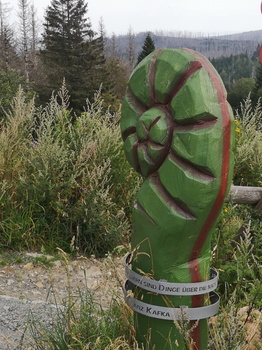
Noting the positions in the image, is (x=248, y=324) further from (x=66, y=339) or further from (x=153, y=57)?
(x=153, y=57)

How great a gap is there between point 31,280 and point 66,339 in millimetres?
1902

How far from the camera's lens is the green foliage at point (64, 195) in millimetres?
4559

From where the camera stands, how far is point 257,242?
3.49m

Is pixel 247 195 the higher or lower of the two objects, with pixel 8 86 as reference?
lower

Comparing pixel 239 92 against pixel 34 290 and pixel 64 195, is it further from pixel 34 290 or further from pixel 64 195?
pixel 34 290

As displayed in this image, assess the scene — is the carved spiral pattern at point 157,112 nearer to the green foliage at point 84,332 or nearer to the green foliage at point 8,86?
the green foliage at point 84,332

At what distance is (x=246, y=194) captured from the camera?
3.90m

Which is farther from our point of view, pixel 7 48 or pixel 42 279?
pixel 7 48

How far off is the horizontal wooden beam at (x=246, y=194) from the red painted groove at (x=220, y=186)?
1864 mm

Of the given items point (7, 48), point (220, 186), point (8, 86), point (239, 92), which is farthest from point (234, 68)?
point (220, 186)

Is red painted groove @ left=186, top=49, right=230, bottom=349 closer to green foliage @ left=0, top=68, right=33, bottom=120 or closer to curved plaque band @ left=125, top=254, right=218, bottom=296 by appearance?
curved plaque band @ left=125, top=254, right=218, bottom=296

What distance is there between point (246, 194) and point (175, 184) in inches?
83.1

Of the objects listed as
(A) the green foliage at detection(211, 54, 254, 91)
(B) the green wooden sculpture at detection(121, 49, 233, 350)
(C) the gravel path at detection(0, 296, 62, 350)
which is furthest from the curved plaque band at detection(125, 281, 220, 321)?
(A) the green foliage at detection(211, 54, 254, 91)

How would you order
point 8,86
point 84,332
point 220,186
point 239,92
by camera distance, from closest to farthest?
1. point 220,186
2. point 84,332
3. point 8,86
4. point 239,92
